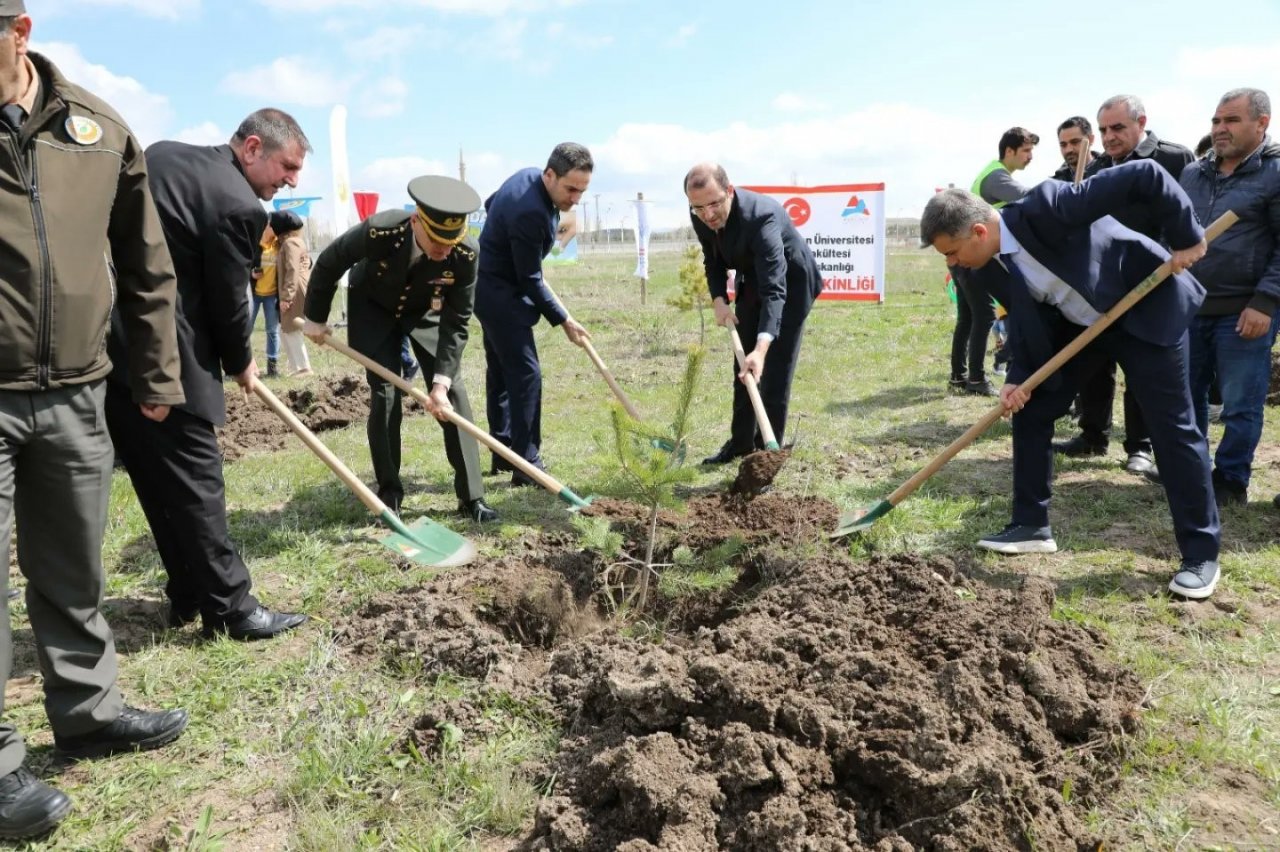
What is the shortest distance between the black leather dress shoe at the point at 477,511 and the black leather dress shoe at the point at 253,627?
1.47 meters

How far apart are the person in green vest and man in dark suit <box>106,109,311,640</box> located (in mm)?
5460

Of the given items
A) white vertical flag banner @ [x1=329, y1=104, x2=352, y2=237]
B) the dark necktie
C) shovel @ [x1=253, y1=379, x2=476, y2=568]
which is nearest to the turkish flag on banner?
white vertical flag banner @ [x1=329, y1=104, x2=352, y2=237]

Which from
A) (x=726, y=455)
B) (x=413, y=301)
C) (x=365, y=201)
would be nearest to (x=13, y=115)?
(x=413, y=301)

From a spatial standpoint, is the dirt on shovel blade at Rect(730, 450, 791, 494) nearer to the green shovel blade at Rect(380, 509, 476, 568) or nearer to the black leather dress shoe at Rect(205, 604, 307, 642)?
the green shovel blade at Rect(380, 509, 476, 568)

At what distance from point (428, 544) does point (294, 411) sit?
4.50m

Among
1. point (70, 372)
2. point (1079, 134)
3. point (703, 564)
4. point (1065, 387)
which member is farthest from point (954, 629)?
point (1079, 134)

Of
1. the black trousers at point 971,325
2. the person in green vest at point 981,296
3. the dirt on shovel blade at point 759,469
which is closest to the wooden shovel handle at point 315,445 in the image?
the dirt on shovel blade at point 759,469

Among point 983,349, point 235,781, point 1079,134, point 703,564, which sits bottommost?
point 235,781

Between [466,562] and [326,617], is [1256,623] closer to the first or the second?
[466,562]

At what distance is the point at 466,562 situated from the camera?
3.92 metres

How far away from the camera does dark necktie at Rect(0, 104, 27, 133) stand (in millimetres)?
2102

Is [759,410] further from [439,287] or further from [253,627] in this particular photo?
[253,627]

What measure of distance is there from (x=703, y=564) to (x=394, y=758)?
1650 mm

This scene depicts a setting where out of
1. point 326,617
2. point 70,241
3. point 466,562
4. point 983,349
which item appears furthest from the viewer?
point 983,349
